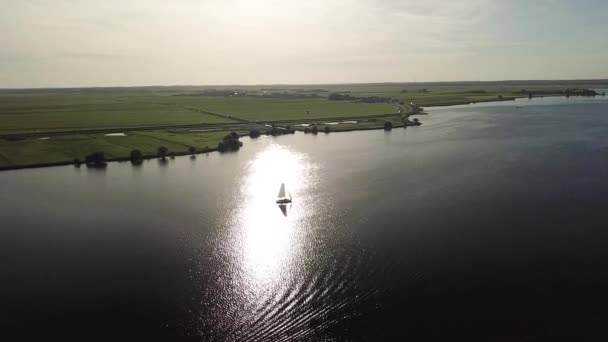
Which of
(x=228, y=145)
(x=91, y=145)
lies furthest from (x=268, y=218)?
(x=91, y=145)

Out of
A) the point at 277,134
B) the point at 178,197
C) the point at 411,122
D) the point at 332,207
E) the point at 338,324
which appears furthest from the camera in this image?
the point at 411,122

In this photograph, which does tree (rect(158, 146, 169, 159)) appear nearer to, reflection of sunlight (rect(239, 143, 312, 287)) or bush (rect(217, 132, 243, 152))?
bush (rect(217, 132, 243, 152))

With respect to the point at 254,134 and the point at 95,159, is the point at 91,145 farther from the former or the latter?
the point at 254,134

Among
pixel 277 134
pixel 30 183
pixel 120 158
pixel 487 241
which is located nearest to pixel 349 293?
pixel 487 241

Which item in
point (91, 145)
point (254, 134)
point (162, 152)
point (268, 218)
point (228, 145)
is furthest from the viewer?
point (254, 134)

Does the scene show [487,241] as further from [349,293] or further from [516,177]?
[516,177]

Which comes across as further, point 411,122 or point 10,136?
point 411,122

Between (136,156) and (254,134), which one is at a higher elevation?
(254,134)
